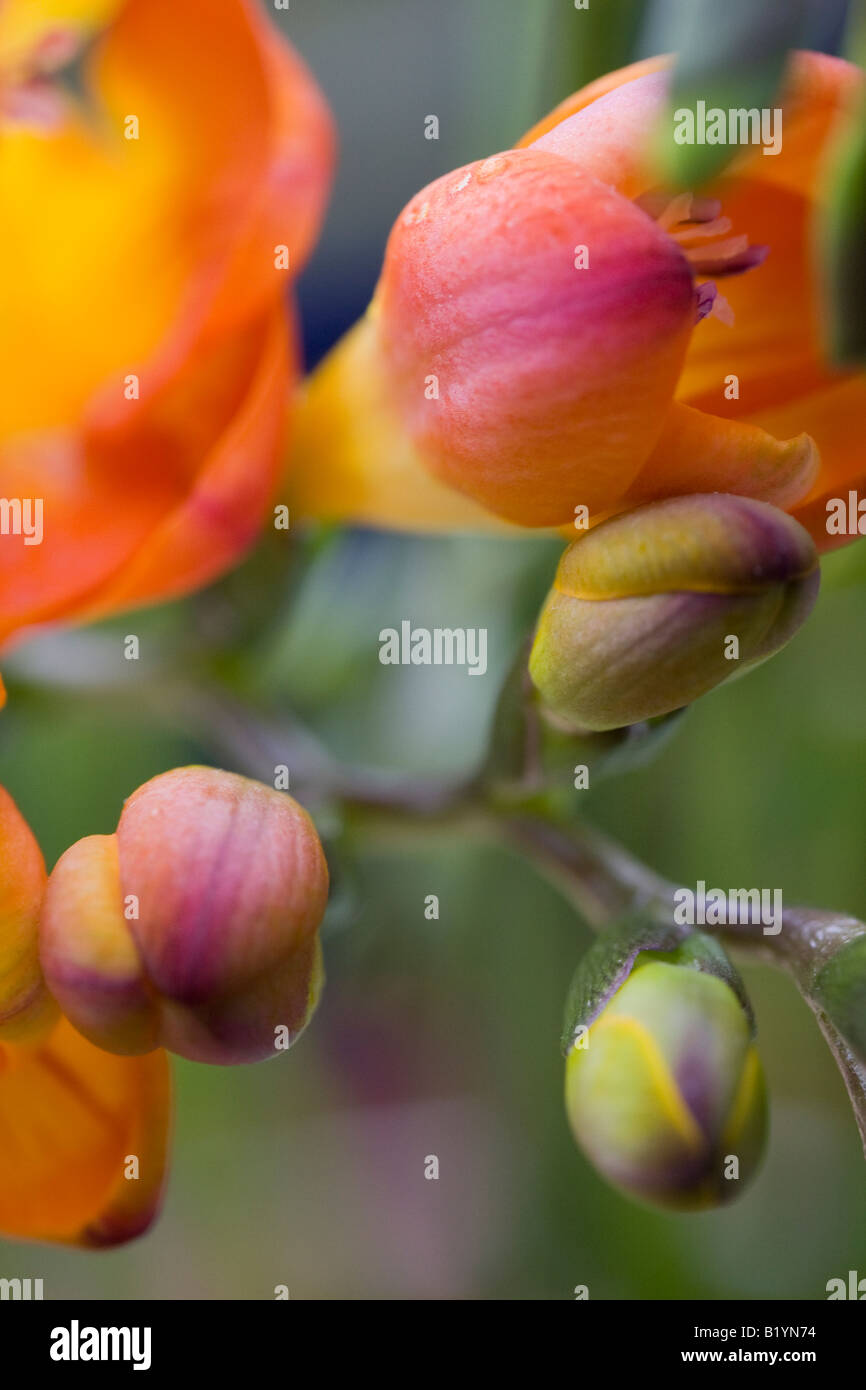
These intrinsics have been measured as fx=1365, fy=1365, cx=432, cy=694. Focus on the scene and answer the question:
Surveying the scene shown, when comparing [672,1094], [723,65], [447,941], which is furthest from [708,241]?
[447,941]

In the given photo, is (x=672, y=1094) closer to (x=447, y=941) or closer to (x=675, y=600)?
(x=675, y=600)

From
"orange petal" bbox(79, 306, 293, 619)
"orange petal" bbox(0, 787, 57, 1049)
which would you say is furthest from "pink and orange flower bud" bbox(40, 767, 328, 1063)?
"orange petal" bbox(79, 306, 293, 619)

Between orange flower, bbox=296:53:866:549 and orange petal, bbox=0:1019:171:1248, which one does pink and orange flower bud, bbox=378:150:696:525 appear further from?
orange petal, bbox=0:1019:171:1248

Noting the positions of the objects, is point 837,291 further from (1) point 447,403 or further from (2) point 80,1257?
(2) point 80,1257

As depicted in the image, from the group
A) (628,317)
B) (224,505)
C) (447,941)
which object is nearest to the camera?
(628,317)

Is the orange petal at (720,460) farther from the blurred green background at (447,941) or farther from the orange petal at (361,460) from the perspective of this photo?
the blurred green background at (447,941)

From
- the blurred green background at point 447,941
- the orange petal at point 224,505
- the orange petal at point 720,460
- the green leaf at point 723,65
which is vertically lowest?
the blurred green background at point 447,941

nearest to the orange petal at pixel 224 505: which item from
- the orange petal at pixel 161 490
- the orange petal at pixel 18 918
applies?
the orange petal at pixel 161 490
